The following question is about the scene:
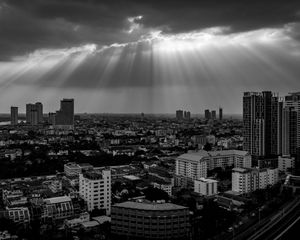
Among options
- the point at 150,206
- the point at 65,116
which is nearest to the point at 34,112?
the point at 65,116

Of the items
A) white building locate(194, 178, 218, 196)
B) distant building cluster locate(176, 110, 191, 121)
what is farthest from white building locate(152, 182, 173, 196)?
distant building cluster locate(176, 110, 191, 121)

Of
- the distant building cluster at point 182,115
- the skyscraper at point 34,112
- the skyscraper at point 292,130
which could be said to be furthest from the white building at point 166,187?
the distant building cluster at point 182,115

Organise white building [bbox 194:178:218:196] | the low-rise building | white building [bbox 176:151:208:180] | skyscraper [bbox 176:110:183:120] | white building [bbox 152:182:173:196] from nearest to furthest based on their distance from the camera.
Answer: the low-rise building
white building [bbox 194:178:218:196]
white building [bbox 152:182:173:196]
white building [bbox 176:151:208:180]
skyscraper [bbox 176:110:183:120]

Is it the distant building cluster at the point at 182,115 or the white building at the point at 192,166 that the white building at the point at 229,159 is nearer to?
the white building at the point at 192,166

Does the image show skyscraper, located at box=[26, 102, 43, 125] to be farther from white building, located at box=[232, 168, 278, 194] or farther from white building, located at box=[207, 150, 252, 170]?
white building, located at box=[232, 168, 278, 194]

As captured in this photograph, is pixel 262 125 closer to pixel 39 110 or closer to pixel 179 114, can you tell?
pixel 39 110
